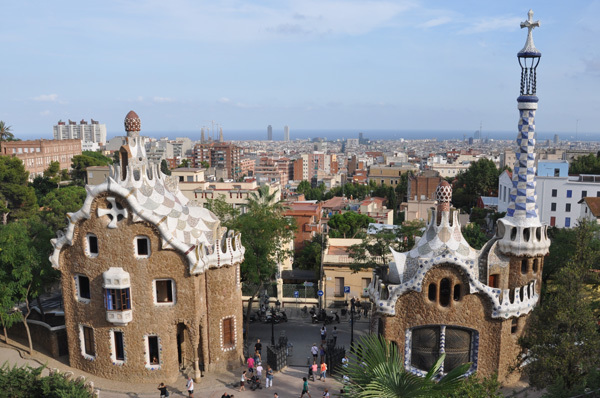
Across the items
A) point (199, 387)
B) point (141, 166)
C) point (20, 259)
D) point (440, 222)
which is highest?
point (141, 166)

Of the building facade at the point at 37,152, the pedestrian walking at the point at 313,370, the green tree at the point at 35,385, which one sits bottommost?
the pedestrian walking at the point at 313,370

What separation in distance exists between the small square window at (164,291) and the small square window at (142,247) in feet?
5.20

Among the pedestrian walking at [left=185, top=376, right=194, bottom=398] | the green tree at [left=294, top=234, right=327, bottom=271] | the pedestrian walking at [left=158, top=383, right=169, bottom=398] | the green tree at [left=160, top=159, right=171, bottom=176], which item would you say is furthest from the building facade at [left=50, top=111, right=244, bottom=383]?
the green tree at [left=160, top=159, right=171, bottom=176]

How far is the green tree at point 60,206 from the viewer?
4859 centimetres

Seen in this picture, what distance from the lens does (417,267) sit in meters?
25.1

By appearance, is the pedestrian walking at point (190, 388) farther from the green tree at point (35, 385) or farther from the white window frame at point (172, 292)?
the green tree at point (35, 385)

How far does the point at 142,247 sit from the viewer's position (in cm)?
2600

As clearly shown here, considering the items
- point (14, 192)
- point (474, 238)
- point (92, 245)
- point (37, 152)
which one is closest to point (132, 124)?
point (92, 245)

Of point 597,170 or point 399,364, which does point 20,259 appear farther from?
point 597,170

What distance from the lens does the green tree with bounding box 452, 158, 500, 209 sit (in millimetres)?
93875

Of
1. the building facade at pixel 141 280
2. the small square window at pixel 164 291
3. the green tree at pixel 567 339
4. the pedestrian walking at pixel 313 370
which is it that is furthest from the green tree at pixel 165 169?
the green tree at pixel 567 339

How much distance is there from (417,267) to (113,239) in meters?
15.3

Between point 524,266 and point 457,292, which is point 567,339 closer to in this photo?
point 457,292

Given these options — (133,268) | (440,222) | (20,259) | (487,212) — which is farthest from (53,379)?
(487,212)
